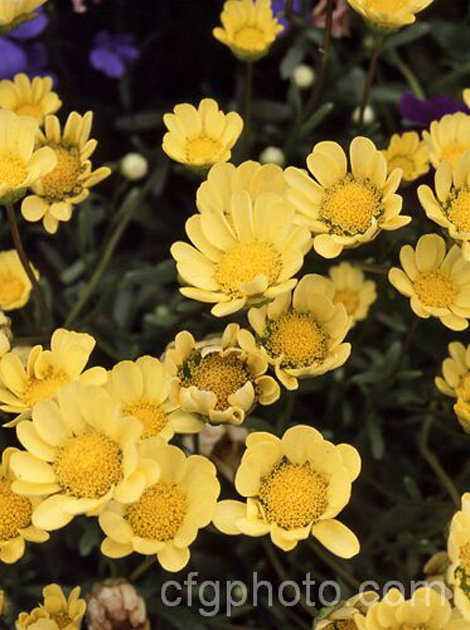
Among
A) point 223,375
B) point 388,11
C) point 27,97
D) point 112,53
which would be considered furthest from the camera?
point 112,53

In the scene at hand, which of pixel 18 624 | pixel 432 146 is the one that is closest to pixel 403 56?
pixel 432 146

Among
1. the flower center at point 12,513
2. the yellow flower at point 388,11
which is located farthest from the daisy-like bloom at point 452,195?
the flower center at point 12,513

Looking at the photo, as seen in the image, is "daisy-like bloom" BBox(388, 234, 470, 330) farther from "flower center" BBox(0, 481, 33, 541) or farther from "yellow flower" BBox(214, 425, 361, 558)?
"flower center" BBox(0, 481, 33, 541)

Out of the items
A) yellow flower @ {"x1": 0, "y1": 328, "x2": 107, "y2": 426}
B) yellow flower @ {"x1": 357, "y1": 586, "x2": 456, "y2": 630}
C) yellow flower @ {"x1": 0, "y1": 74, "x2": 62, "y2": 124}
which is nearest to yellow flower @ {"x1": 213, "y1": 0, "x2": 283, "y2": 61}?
yellow flower @ {"x1": 0, "y1": 74, "x2": 62, "y2": 124}

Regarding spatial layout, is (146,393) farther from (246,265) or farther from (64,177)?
(64,177)

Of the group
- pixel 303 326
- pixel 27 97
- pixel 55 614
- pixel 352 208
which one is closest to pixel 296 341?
pixel 303 326

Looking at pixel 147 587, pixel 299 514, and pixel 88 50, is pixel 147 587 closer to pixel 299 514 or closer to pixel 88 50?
pixel 299 514

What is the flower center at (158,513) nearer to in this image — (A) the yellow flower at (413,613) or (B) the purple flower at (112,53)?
(A) the yellow flower at (413,613)
